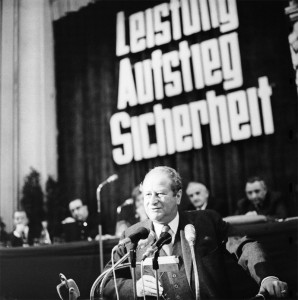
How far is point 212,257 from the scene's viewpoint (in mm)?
1950

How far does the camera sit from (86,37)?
775cm

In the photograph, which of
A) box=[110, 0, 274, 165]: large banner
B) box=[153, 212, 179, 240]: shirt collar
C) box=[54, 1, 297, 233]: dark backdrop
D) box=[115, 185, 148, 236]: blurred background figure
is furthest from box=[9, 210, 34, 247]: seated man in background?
box=[153, 212, 179, 240]: shirt collar

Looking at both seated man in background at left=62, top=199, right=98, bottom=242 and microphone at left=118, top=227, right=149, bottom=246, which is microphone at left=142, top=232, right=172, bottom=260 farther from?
seated man in background at left=62, top=199, right=98, bottom=242

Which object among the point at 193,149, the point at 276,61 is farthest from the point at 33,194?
the point at 276,61

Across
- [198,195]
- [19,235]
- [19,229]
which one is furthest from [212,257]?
[19,229]

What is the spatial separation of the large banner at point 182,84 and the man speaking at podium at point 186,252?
3827 millimetres

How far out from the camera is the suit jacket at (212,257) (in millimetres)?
1858

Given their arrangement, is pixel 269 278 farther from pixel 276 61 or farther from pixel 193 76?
pixel 193 76

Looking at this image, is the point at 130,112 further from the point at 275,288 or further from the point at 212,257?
the point at 275,288

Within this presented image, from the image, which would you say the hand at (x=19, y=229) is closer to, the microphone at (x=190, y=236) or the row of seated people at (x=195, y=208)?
the row of seated people at (x=195, y=208)

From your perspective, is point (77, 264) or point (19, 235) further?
point (19, 235)

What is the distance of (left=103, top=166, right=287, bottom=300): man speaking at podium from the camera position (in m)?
1.86

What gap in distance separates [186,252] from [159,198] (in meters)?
0.27

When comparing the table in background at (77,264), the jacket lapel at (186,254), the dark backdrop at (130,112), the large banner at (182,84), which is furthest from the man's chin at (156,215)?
the large banner at (182,84)
